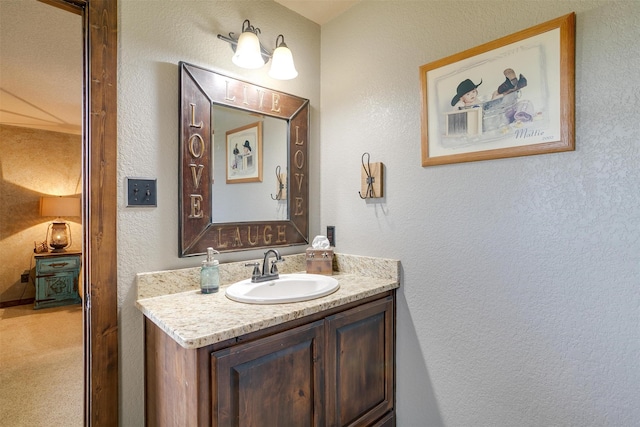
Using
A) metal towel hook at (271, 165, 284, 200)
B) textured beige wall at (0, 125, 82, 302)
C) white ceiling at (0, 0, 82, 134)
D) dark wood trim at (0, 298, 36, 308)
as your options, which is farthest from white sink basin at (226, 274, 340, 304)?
dark wood trim at (0, 298, 36, 308)

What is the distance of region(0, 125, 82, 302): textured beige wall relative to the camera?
4164 millimetres

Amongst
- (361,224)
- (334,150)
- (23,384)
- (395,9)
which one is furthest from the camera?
(23,384)

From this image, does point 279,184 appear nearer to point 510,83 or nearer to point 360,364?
point 360,364

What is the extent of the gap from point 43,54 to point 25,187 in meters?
2.97

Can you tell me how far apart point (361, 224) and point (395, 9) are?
1.15m

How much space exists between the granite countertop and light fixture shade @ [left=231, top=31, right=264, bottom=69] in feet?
3.28

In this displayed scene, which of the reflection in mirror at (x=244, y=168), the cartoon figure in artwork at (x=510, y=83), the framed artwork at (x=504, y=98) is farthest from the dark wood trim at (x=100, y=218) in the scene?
the cartoon figure in artwork at (x=510, y=83)

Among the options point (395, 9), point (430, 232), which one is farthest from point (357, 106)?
point (430, 232)

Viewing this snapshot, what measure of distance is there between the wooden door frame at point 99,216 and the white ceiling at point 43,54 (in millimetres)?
865

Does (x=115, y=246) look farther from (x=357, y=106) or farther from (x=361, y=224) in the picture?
(x=357, y=106)

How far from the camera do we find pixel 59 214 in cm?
427

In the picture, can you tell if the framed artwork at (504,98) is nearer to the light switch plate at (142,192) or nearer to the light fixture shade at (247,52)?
the light fixture shade at (247,52)

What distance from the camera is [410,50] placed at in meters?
1.60

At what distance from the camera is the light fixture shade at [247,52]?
4.97ft
